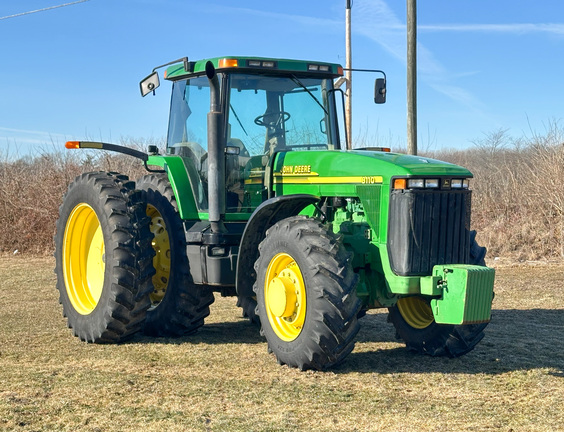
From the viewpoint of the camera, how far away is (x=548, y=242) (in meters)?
14.4

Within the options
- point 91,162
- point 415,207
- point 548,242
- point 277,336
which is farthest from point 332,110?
point 91,162

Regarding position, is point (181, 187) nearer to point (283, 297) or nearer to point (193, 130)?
point (193, 130)

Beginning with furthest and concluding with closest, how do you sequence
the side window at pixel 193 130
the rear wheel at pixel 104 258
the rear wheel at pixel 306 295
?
the side window at pixel 193 130, the rear wheel at pixel 104 258, the rear wheel at pixel 306 295

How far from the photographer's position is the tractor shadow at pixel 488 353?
5.89 metres

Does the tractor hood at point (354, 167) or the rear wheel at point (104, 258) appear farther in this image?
the rear wheel at point (104, 258)

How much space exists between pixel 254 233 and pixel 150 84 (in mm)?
1968

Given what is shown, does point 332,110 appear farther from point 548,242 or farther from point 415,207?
point 548,242

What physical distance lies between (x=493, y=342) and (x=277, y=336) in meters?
2.31

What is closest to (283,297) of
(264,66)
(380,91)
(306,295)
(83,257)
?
(306,295)

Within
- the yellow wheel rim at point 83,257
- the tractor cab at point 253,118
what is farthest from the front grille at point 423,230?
the yellow wheel rim at point 83,257

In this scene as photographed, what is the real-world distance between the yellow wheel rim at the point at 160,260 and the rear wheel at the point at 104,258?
0.53m

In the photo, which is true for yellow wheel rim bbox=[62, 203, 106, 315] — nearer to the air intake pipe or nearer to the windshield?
the air intake pipe

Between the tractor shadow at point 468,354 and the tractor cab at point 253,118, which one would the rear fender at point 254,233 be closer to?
the tractor cab at point 253,118

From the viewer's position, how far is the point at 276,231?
19.2 ft
